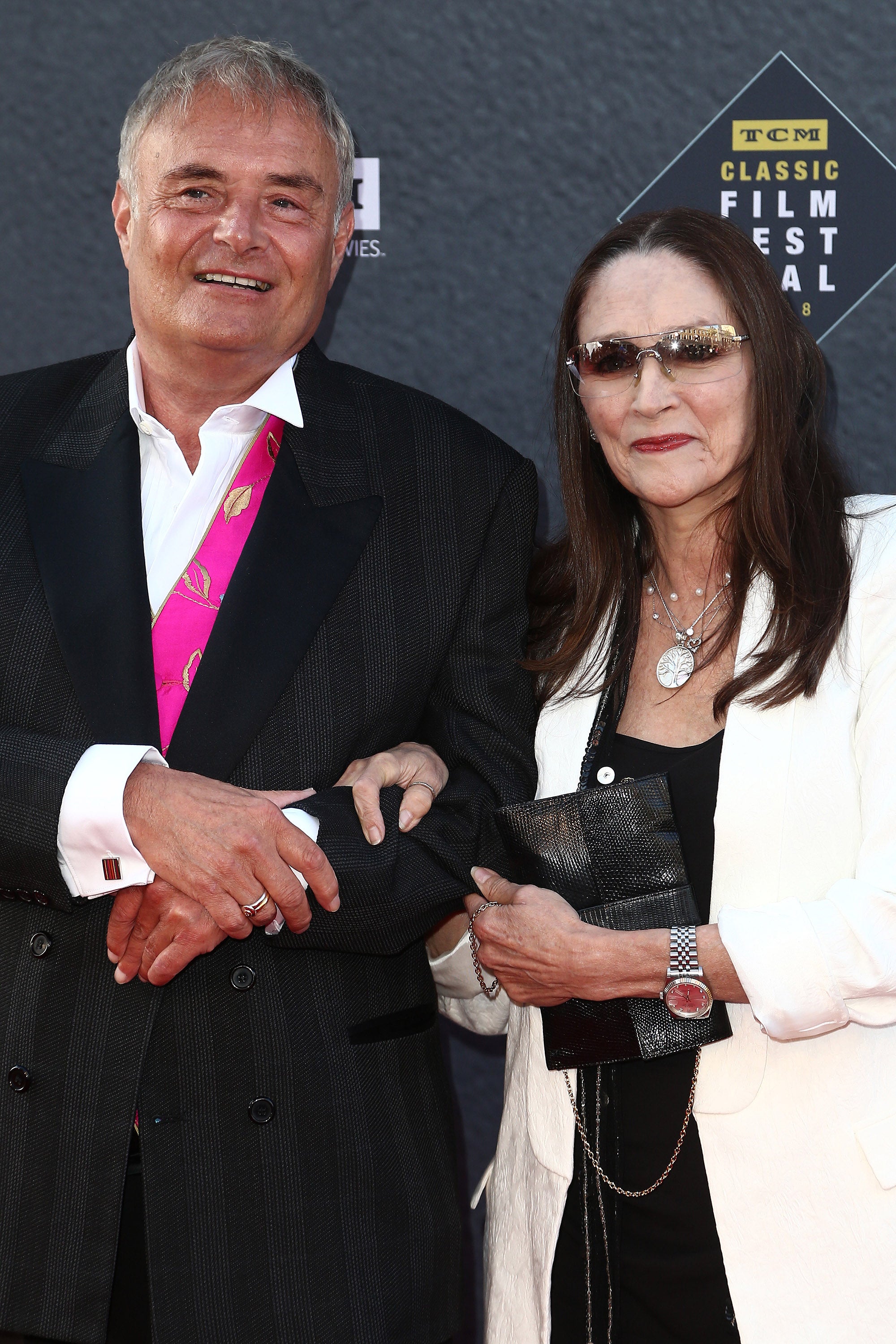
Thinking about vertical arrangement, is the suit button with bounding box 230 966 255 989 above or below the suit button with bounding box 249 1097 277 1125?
above

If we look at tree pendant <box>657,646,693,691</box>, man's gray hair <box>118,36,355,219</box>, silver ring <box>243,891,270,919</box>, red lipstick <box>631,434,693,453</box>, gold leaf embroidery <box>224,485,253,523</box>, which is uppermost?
man's gray hair <box>118,36,355,219</box>

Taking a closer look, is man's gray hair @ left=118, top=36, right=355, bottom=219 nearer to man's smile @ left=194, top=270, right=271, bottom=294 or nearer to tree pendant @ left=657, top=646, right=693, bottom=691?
man's smile @ left=194, top=270, right=271, bottom=294

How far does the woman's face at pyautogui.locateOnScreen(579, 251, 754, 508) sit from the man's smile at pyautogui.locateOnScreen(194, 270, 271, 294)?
1.73 feet

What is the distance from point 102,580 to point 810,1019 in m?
1.11

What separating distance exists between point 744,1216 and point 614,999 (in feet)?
1.10

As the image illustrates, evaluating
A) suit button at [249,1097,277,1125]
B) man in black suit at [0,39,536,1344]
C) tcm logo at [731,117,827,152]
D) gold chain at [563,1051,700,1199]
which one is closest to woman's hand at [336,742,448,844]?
man in black suit at [0,39,536,1344]

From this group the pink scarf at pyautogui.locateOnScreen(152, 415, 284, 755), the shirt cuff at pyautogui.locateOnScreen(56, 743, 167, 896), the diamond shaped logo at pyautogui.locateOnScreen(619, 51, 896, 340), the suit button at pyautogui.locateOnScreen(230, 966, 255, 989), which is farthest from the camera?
the diamond shaped logo at pyautogui.locateOnScreen(619, 51, 896, 340)

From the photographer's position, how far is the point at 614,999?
1.91m

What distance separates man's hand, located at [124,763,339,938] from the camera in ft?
5.73

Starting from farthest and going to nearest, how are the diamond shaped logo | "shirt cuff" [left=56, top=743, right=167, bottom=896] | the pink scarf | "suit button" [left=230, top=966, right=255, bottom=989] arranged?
the diamond shaped logo
the pink scarf
"suit button" [left=230, top=966, right=255, bottom=989]
"shirt cuff" [left=56, top=743, right=167, bottom=896]

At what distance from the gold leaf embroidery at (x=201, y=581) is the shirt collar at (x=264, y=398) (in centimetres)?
24

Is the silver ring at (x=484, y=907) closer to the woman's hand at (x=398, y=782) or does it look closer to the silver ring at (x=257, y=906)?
the woman's hand at (x=398, y=782)

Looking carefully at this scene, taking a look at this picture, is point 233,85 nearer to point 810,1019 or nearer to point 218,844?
point 218,844

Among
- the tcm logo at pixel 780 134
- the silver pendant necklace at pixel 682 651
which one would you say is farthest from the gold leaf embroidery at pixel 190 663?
the tcm logo at pixel 780 134
